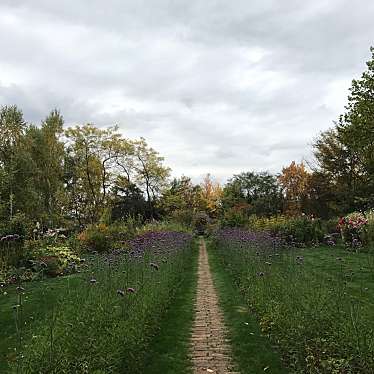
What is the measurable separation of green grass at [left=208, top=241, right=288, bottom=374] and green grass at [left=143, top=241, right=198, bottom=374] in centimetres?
59

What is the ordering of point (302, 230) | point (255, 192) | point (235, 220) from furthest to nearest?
point (255, 192) < point (235, 220) < point (302, 230)

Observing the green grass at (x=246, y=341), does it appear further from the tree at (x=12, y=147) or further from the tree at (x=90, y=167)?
the tree at (x=90, y=167)

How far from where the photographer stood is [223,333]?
19.5 ft

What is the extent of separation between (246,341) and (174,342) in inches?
36.7

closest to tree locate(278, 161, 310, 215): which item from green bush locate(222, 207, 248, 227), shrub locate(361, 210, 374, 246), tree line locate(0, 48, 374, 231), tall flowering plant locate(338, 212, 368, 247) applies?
tree line locate(0, 48, 374, 231)

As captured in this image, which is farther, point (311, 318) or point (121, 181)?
point (121, 181)


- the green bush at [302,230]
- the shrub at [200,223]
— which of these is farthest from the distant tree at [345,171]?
the shrub at [200,223]

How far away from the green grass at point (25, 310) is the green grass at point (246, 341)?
2.32 metres

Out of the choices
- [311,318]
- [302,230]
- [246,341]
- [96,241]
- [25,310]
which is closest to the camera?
[311,318]

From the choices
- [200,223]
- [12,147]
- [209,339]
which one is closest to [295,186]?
[200,223]

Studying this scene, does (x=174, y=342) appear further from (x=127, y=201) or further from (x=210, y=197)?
(x=210, y=197)

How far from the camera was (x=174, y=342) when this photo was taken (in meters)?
5.48

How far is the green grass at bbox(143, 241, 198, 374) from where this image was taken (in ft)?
15.0

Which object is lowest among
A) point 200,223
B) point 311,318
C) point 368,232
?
point 311,318
